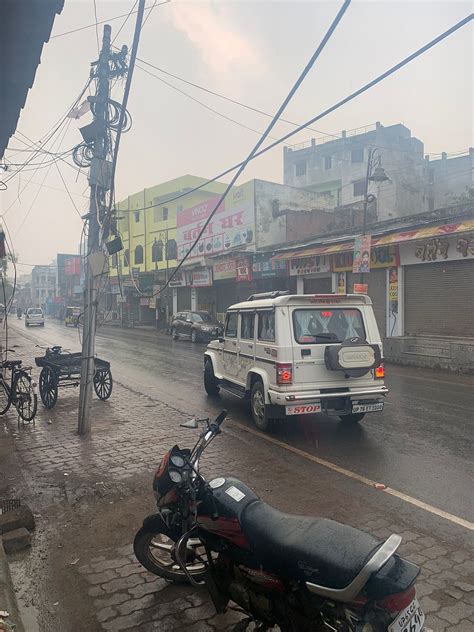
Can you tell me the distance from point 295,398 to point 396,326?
13989 mm

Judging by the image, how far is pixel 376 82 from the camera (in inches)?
208

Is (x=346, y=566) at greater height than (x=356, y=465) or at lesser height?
greater

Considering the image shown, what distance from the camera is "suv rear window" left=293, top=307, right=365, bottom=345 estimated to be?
736cm

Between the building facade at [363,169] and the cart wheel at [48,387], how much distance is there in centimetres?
3247

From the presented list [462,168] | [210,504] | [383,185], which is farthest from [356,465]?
[462,168]

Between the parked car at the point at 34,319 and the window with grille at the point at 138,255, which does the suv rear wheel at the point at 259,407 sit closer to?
the parked car at the point at 34,319

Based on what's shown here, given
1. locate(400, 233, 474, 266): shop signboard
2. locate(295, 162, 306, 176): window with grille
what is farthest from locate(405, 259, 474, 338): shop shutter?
locate(295, 162, 306, 176): window with grille

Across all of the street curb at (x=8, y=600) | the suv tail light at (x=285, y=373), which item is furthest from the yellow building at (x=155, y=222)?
the street curb at (x=8, y=600)

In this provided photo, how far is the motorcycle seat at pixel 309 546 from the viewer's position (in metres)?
2.31

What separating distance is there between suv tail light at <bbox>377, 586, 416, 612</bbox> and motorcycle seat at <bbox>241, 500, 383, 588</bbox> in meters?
0.16

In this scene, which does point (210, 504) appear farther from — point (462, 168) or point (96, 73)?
point (462, 168)

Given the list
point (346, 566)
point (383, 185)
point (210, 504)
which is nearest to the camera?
point (346, 566)

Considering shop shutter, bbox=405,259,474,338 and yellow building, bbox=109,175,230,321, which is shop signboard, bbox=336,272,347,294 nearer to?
shop shutter, bbox=405,259,474,338

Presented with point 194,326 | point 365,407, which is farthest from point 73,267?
point 365,407
